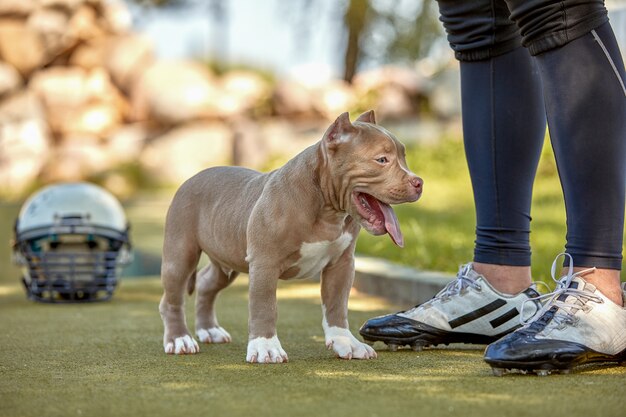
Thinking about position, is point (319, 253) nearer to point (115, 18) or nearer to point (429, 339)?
point (429, 339)

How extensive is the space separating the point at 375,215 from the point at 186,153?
15.1 meters

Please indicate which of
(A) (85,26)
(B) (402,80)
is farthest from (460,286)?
(A) (85,26)

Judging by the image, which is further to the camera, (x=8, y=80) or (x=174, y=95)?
(x=174, y=95)

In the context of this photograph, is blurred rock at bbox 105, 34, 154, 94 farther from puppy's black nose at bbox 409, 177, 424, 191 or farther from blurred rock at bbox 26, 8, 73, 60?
puppy's black nose at bbox 409, 177, 424, 191

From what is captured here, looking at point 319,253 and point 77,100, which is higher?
point 77,100

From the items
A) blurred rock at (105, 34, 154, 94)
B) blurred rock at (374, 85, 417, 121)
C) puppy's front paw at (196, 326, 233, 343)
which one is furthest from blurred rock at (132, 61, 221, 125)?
puppy's front paw at (196, 326, 233, 343)

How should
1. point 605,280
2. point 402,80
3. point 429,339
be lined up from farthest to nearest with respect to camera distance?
point 402,80
point 429,339
point 605,280

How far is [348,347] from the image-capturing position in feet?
9.55

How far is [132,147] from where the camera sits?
19234mm

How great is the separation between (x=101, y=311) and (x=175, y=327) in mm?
1288

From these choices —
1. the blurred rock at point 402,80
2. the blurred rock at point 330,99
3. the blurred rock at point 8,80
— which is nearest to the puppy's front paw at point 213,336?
the blurred rock at point 402,80

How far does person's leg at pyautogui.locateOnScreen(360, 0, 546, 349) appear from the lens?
3.03 meters

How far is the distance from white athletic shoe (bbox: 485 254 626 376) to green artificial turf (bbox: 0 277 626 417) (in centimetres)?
4

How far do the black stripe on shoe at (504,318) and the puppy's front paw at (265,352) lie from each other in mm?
705
